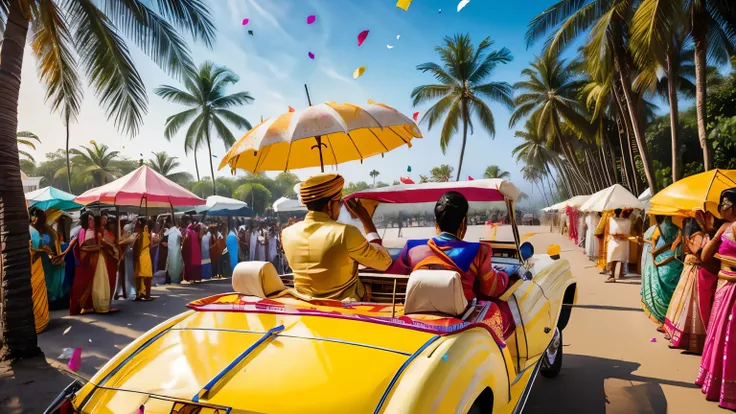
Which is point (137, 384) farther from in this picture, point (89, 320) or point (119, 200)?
point (119, 200)

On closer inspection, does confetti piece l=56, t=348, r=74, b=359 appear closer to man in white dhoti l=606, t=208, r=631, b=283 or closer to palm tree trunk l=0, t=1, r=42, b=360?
palm tree trunk l=0, t=1, r=42, b=360

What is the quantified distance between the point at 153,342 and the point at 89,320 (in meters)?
6.74

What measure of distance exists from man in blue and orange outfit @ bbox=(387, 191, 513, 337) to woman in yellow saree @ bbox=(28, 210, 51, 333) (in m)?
6.52

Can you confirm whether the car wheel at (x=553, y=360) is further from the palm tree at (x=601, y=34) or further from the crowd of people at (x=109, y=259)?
the palm tree at (x=601, y=34)

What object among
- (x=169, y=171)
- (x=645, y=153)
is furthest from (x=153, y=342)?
(x=169, y=171)

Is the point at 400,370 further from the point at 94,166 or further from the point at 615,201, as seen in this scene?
the point at 94,166

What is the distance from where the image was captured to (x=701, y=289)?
17.6 ft

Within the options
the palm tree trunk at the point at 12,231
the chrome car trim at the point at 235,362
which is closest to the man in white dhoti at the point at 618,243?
the chrome car trim at the point at 235,362

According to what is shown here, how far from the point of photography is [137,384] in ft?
6.39

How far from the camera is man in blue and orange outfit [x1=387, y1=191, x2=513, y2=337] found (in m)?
2.75

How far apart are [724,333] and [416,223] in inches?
120

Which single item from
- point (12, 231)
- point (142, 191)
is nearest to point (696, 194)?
point (12, 231)

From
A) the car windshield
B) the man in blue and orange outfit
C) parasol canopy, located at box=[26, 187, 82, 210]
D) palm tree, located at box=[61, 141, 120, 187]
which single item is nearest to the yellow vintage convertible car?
the man in blue and orange outfit

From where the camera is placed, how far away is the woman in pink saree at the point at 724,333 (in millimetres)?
4008
